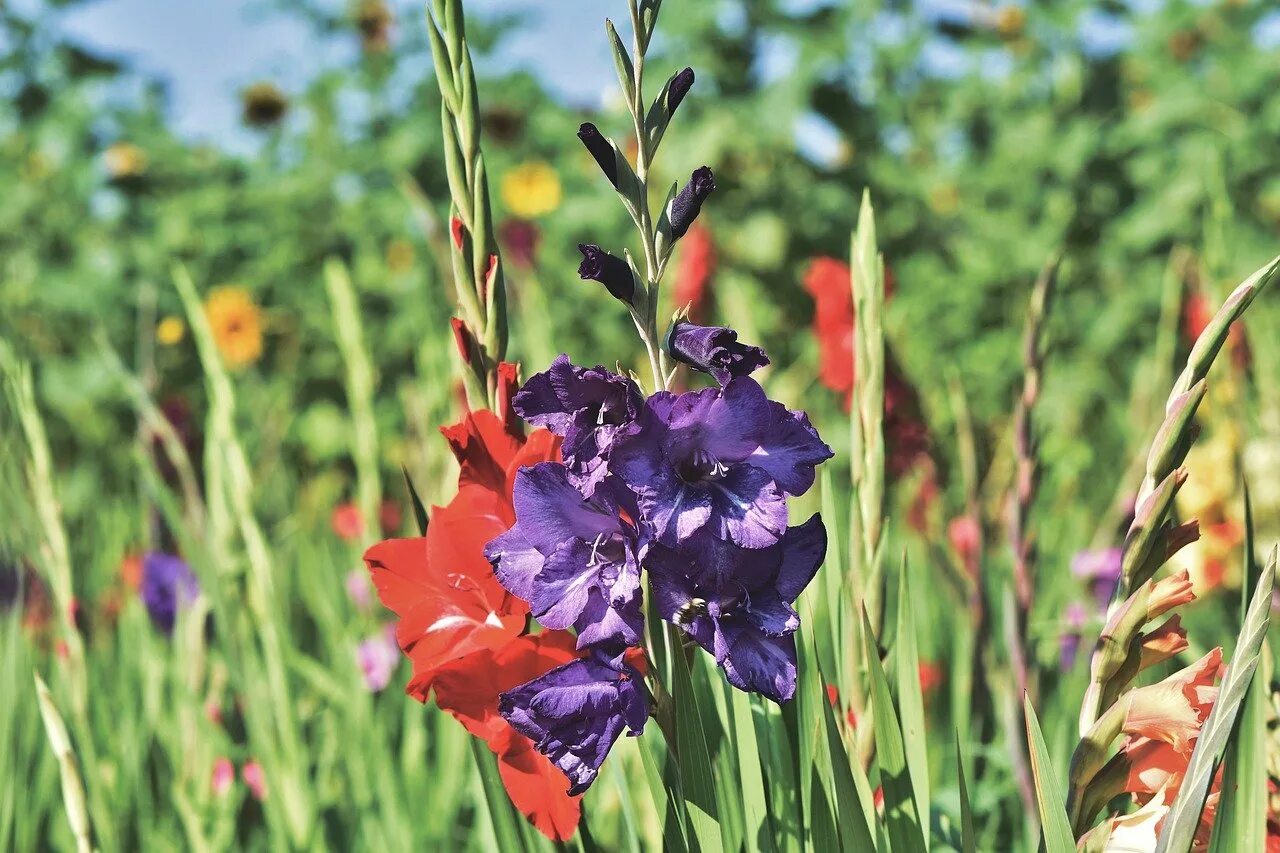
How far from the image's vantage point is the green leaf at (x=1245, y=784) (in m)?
0.55

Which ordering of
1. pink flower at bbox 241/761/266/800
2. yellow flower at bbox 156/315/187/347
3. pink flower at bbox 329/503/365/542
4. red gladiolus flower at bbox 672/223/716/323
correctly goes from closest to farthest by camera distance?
pink flower at bbox 241/761/266/800 → pink flower at bbox 329/503/365/542 → red gladiolus flower at bbox 672/223/716/323 → yellow flower at bbox 156/315/187/347

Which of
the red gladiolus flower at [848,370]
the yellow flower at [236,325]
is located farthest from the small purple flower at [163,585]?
the yellow flower at [236,325]

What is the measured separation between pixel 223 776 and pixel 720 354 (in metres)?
1.36

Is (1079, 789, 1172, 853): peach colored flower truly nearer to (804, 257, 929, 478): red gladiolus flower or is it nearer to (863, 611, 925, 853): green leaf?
(863, 611, 925, 853): green leaf

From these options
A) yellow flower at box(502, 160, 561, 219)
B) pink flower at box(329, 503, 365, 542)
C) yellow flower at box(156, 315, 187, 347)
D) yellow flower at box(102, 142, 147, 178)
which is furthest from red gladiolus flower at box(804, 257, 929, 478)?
yellow flower at box(102, 142, 147, 178)

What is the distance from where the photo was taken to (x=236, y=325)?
481 cm

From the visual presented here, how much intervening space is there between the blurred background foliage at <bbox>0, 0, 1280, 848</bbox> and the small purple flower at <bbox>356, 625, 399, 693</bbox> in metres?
1.07

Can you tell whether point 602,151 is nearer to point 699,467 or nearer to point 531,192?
point 699,467

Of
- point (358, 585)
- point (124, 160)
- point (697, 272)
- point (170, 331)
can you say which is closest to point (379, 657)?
point (358, 585)

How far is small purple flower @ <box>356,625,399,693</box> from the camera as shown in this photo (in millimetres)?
1941

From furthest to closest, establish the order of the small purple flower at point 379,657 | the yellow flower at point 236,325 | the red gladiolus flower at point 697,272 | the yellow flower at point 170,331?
the yellow flower at point 236,325 < the yellow flower at point 170,331 < the red gladiolus flower at point 697,272 < the small purple flower at point 379,657

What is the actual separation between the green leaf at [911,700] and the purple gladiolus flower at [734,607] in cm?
21

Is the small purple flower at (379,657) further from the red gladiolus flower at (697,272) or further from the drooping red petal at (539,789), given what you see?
the red gladiolus flower at (697,272)

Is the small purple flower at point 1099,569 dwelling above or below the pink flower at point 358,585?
above
